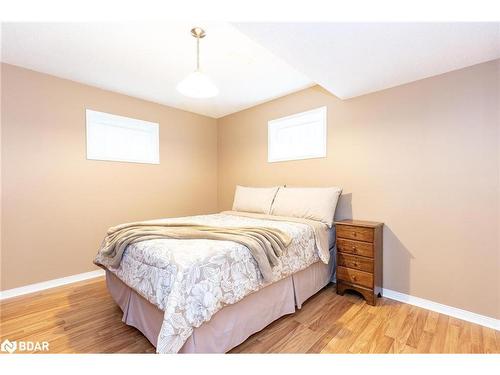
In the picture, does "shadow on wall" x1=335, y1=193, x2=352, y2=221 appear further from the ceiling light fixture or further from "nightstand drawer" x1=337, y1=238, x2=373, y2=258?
the ceiling light fixture

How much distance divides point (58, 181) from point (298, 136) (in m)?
3.06

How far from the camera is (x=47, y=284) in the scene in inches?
102

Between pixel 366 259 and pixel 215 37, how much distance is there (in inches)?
98.4

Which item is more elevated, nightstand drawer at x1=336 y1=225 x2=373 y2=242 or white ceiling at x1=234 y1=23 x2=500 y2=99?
white ceiling at x1=234 y1=23 x2=500 y2=99

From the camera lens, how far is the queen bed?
4.17 feet

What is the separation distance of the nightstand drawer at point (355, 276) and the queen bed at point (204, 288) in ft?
1.47

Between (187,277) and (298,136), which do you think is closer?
(187,277)

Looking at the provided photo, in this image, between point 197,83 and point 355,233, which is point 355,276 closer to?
point 355,233

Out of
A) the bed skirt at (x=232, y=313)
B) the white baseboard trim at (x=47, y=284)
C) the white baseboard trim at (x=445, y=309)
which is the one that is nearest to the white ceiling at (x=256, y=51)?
the bed skirt at (x=232, y=313)

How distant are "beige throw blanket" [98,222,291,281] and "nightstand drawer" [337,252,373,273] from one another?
2.81 feet

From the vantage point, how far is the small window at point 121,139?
2932 millimetres

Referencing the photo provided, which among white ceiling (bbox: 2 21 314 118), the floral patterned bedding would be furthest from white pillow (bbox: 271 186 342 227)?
white ceiling (bbox: 2 21 314 118)

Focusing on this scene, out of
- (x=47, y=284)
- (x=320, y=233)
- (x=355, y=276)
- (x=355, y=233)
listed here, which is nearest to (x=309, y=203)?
(x=320, y=233)
